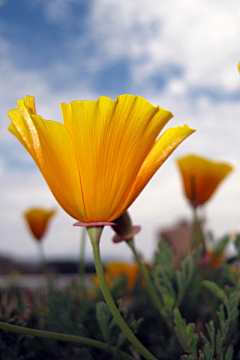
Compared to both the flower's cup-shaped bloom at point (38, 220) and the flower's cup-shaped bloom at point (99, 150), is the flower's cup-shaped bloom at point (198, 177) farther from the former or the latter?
the flower's cup-shaped bloom at point (38, 220)

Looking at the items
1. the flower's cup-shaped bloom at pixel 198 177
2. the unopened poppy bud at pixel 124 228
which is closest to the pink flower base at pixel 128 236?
the unopened poppy bud at pixel 124 228

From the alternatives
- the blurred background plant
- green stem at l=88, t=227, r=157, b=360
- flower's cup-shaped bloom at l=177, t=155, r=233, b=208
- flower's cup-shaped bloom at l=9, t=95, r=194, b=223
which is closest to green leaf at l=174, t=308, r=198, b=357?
green stem at l=88, t=227, r=157, b=360

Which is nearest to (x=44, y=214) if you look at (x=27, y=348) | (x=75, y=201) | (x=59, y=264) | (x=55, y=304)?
(x=55, y=304)

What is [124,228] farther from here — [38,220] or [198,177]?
[38,220]

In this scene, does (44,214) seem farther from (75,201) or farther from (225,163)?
(75,201)

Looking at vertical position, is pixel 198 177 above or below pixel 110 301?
above

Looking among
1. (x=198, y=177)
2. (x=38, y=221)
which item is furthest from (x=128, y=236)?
(x=38, y=221)
